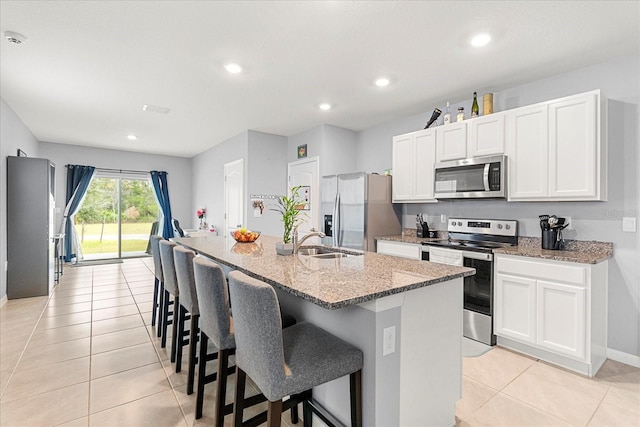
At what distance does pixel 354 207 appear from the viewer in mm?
4109

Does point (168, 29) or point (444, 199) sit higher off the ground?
point (168, 29)

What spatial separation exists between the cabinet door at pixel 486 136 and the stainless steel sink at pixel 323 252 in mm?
1881

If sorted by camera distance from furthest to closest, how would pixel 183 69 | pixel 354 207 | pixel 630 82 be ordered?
pixel 354 207 < pixel 183 69 < pixel 630 82

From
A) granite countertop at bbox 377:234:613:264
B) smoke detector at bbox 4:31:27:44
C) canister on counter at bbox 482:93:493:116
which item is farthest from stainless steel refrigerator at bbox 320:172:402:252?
smoke detector at bbox 4:31:27:44

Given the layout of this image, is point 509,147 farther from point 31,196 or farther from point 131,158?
point 131,158

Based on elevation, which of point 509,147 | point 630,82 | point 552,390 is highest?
point 630,82

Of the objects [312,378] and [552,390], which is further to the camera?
[552,390]

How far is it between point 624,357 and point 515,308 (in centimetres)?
93

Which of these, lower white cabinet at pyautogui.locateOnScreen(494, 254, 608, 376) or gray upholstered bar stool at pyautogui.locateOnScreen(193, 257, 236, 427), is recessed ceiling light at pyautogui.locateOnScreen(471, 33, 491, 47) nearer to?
lower white cabinet at pyautogui.locateOnScreen(494, 254, 608, 376)

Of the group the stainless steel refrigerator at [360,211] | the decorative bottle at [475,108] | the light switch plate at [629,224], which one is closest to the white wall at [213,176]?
the stainless steel refrigerator at [360,211]

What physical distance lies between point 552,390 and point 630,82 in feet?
8.42

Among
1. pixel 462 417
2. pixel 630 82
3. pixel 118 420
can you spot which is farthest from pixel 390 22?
pixel 118 420

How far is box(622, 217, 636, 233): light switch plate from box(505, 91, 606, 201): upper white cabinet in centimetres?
28

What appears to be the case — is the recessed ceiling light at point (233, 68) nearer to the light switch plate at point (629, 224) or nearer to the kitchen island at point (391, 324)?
the kitchen island at point (391, 324)
